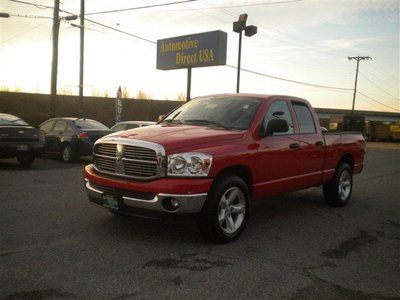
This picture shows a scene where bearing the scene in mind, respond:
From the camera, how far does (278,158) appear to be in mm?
6238

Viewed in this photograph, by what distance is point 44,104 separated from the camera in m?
39.8

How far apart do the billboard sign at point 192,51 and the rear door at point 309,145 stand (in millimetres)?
22128

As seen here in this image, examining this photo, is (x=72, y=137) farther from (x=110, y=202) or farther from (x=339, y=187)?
(x=110, y=202)

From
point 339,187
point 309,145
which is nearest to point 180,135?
point 309,145

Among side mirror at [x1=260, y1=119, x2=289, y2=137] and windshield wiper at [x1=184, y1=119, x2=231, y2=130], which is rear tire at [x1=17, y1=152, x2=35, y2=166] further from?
side mirror at [x1=260, y1=119, x2=289, y2=137]

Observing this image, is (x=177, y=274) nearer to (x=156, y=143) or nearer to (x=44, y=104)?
(x=156, y=143)

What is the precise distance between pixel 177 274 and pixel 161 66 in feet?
98.8

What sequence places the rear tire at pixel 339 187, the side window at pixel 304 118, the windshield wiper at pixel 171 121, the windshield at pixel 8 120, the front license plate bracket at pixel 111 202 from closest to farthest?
1. the front license plate bracket at pixel 111 202
2. the windshield wiper at pixel 171 121
3. the side window at pixel 304 118
4. the rear tire at pixel 339 187
5. the windshield at pixel 8 120

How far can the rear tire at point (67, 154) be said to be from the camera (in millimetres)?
14242

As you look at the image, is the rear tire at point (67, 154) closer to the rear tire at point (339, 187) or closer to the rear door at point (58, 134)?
the rear door at point (58, 134)

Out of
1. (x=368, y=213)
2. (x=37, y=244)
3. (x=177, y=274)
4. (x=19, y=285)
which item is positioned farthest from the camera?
(x=368, y=213)

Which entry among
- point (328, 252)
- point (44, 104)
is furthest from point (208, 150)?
point (44, 104)

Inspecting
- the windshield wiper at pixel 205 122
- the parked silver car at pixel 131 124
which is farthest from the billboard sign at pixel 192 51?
the windshield wiper at pixel 205 122

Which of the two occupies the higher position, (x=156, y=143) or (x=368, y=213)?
(x=156, y=143)
